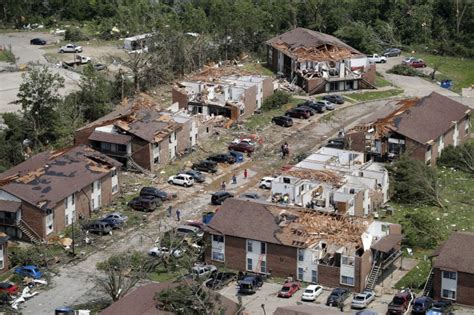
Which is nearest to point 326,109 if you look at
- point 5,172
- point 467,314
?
point 5,172

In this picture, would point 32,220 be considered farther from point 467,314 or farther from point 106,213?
point 467,314

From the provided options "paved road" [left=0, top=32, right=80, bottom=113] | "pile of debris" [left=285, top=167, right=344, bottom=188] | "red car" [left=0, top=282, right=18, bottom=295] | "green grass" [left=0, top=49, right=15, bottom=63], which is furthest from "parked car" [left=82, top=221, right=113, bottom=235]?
"green grass" [left=0, top=49, right=15, bottom=63]

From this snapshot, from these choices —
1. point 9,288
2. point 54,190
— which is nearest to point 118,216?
point 54,190

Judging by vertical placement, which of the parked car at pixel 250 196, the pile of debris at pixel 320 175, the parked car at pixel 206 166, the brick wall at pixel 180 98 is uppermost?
the pile of debris at pixel 320 175

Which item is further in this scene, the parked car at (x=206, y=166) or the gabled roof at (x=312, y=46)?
the gabled roof at (x=312, y=46)

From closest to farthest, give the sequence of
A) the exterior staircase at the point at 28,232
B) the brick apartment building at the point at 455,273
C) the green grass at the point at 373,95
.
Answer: the brick apartment building at the point at 455,273 → the exterior staircase at the point at 28,232 → the green grass at the point at 373,95

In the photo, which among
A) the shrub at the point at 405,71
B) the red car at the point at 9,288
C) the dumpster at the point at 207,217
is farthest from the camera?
the shrub at the point at 405,71

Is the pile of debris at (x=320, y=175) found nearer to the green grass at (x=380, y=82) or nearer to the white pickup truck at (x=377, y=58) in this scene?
the green grass at (x=380, y=82)

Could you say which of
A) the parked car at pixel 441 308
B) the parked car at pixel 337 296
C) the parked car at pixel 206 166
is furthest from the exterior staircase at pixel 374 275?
the parked car at pixel 206 166
